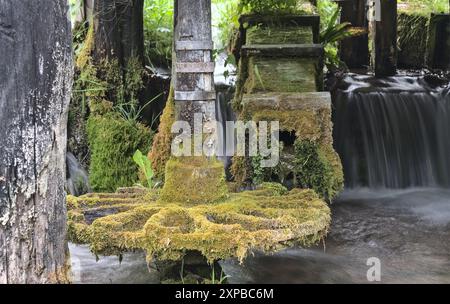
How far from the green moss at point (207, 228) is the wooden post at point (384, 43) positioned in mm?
6129

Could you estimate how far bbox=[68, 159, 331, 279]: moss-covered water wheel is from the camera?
3334 mm

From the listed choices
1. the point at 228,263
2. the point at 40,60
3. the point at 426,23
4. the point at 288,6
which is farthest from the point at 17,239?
the point at 426,23

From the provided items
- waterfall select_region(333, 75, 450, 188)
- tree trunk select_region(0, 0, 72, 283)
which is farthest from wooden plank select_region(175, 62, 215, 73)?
waterfall select_region(333, 75, 450, 188)

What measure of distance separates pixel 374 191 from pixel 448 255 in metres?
2.23

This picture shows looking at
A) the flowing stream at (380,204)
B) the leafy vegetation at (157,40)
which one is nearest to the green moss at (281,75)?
the flowing stream at (380,204)

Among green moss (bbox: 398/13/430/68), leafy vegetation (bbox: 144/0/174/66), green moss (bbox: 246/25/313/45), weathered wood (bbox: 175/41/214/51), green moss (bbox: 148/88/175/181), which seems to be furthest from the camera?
green moss (bbox: 398/13/430/68)

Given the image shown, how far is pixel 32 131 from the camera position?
2.95 metres

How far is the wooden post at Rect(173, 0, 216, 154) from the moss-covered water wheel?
0.36m

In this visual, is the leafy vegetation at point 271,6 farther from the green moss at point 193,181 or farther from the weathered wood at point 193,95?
the green moss at point 193,181

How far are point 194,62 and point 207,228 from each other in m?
1.12

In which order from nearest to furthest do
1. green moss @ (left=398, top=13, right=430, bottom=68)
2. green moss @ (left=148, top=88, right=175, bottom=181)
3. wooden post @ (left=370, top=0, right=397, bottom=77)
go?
green moss @ (left=148, top=88, right=175, bottom=181), wooden post @ (left=370, top=0, right=397, bottom=77), green moss @ (left=398, top=13, right=430, bottom=68)

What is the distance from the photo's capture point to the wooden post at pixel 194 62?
3.78 meters

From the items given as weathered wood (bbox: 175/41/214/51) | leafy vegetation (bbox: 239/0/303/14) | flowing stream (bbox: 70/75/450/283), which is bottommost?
flowing stream (bbox: 70/75/450/283)

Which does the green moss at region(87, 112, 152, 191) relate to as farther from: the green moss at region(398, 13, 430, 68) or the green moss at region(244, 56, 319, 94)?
the green moss at region(398, 13, 430, 68)
